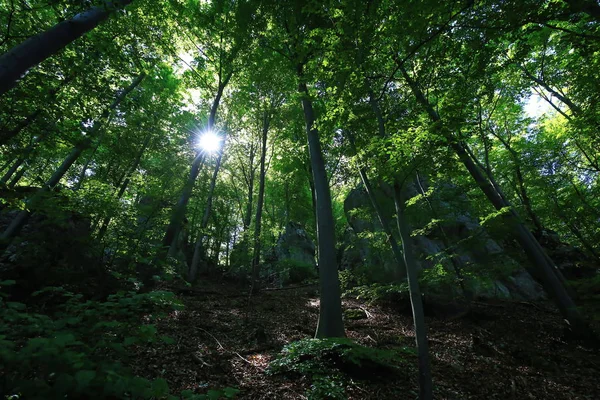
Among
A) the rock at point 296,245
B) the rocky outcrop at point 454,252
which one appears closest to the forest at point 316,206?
the rocky outcrop at point 454,252

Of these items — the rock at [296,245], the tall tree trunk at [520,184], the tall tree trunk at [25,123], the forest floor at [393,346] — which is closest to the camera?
the tall tree trunk at [25,123]

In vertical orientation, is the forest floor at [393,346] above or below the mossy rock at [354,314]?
below

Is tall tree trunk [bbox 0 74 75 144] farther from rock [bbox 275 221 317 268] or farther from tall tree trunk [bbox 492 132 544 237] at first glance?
rock [bbox 275 221 317 268]

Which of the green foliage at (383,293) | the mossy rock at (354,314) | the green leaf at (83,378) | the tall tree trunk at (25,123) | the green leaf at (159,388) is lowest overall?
the green leaf at (159,388)

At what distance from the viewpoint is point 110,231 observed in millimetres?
6395

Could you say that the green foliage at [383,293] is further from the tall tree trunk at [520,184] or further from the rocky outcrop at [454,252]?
the tall tree trunk at [520,184]

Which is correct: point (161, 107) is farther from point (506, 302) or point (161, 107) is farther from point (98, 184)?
point (506, 302)

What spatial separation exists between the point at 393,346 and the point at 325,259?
2.69 metres

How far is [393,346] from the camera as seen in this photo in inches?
251

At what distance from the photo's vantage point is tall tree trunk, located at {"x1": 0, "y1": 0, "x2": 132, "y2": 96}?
8.90ft

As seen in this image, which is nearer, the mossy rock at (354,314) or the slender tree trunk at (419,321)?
the slender tree trunk at (419,321)

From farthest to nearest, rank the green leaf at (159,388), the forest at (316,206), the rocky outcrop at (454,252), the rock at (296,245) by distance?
the rock at (296,245) < the rocky outcrop at (454,252) < the forest at (316,206) < the green leaf at (159,388)

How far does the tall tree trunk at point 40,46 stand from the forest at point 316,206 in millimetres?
23

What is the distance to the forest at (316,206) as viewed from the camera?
3.01 meters
